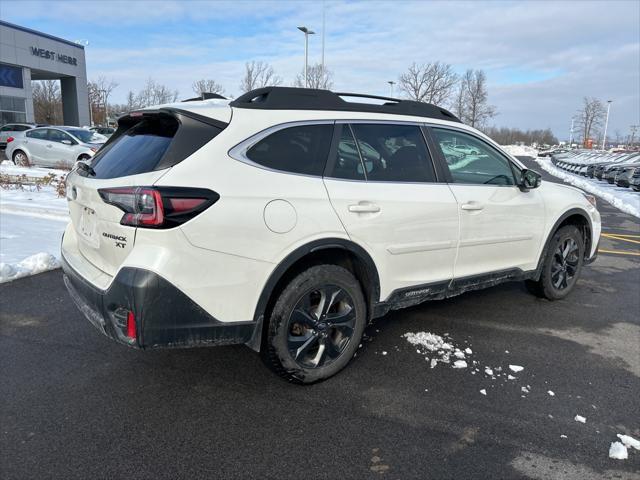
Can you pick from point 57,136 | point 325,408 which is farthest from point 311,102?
point 57,136

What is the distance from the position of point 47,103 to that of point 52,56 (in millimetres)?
21584

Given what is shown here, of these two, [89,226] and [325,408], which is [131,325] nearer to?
[89,226]

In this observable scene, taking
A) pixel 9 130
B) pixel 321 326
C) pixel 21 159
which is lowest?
pixel 321 326

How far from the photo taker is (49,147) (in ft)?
54.3

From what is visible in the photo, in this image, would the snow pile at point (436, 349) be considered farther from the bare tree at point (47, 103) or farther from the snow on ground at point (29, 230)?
the bare tree at point (47, 103)

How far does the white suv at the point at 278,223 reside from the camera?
2.66m

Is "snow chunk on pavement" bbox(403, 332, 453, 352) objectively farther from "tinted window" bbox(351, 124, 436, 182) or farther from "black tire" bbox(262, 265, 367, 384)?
"tinted window" bbox(351, 124, 436, 182)

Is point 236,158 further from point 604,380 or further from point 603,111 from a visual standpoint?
point 603,111

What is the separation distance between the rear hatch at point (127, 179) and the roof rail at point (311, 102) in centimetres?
36

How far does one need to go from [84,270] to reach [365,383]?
1.99 metres

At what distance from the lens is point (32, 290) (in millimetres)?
4941

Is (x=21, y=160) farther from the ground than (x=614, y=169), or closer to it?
closer to it

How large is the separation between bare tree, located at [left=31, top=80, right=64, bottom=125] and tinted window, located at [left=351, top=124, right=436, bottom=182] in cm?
5632

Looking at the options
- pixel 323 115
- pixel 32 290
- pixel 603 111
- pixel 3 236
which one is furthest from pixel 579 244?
pixel 603 111
